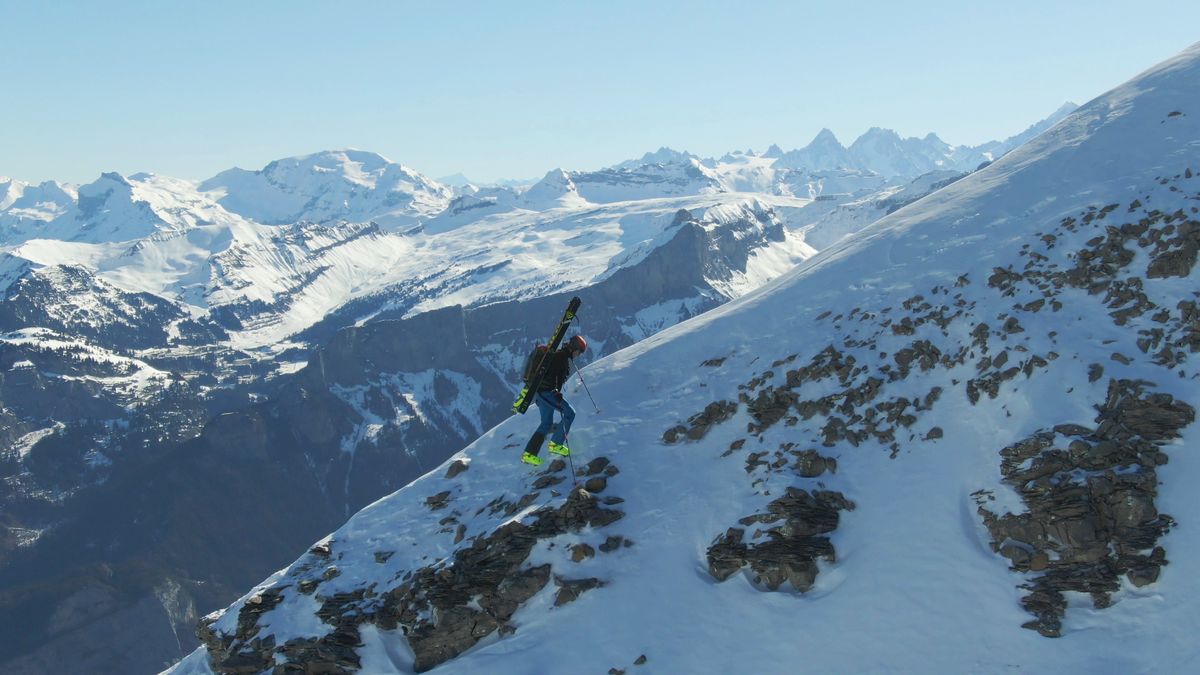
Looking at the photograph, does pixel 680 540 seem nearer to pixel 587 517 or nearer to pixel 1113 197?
pixel 587 517

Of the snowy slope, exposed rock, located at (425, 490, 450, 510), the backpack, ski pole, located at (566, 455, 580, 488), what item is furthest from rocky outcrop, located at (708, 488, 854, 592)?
exposed rock, located at (425, 490, 450, 510)

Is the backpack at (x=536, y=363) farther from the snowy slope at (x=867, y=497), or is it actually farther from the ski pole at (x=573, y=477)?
the snowy slope at (x=867, y=497)

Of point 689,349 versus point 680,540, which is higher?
point 689,349

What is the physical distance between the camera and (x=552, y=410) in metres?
34.7

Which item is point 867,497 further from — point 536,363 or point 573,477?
Answer: point 536,363

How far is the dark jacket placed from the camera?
33.4 metres

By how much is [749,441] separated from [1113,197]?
2140cm

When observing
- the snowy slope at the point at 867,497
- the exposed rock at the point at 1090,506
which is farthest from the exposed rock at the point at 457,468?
the exposed rock at the point at 1090,506

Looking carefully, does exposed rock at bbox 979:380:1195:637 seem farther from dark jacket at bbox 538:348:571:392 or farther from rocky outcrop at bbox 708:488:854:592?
dark jacket at bbox 538:348:571:392

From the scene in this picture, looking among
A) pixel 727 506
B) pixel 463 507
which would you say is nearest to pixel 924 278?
pixel 727 506

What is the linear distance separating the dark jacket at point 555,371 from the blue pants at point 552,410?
0.34 m

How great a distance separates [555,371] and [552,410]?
6.47 ft

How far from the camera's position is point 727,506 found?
32.6 m

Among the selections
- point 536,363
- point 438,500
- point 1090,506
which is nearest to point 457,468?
point 438,500
